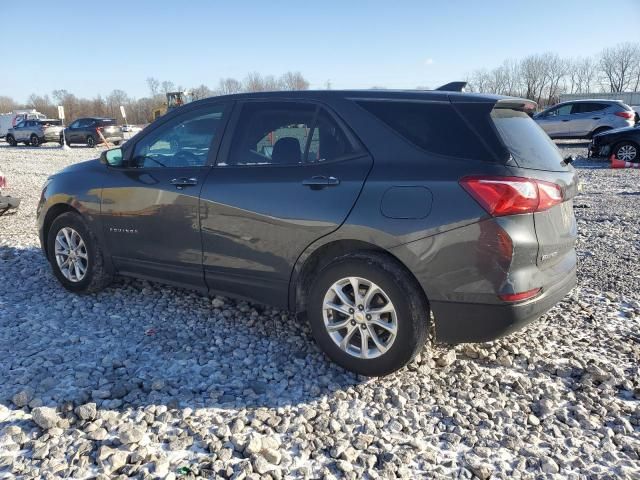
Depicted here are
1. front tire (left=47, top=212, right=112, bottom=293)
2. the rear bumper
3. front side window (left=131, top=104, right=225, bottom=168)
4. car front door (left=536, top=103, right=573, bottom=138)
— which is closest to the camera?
the rear bumper

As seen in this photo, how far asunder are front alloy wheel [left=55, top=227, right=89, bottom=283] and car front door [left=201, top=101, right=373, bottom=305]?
1501 millimetres

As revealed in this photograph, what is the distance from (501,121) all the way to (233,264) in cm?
207

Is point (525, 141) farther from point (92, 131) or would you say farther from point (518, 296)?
point (92, 131)

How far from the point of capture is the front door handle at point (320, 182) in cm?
332

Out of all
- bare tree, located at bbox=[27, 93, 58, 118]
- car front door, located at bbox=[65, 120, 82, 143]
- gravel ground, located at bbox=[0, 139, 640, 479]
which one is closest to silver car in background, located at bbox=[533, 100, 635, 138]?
gravel ground, located at bbox=[0, 139, 640, 479]

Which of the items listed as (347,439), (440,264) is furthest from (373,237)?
(347,439)

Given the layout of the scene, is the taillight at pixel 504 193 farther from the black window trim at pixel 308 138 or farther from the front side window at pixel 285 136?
the front side window at pixel 285 136

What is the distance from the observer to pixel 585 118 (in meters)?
19.8

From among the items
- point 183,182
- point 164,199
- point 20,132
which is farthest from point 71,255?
point 20,132

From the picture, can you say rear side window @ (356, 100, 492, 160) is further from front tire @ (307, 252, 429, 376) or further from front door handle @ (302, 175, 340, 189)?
front tire @ (307, 252, 429, 376)

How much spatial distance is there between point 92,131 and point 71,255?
25.8 metres

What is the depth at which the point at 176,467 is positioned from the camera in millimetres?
2531

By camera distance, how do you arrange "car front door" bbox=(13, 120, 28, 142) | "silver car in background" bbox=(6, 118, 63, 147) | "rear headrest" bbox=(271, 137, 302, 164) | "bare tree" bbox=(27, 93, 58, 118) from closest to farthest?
1. "rear headrest" bbox=(271, 137, 302, 164)
2. "silver car in background" bbox=(6, 118, 63, 147)
3. "car front door" bbox=(13, 120, 28, 142)
4. "bare tree" bbox=(27, 93, 58, 118)

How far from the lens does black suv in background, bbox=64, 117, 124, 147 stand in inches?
1091
